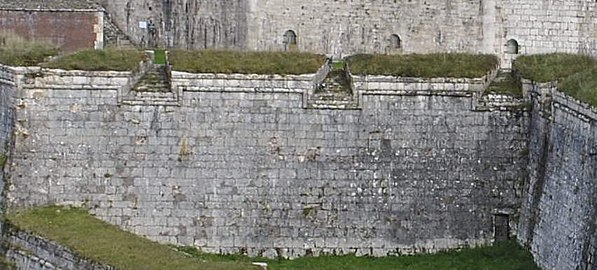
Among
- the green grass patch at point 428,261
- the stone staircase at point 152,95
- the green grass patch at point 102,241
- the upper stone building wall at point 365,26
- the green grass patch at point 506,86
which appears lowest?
the green grass patch at point 428,261

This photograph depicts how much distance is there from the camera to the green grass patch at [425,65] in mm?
21859

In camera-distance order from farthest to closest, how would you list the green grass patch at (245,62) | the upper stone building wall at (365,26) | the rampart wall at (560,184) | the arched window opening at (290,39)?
the arched window opening at (290,39)
the upper stone building wall at (365,26)
the green grass patch at (245,62)
the rampart wall at (560,184)

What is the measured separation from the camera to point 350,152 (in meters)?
21.8

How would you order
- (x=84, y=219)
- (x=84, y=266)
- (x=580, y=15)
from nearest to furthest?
1. (x=84, y=266)
2. (x=84, y=219)
3. (x=580, y=15)

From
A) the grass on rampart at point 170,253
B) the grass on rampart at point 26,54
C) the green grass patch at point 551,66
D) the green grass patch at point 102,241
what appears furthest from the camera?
the grass on rampart at point 26,54

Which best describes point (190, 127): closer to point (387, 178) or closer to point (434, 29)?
point (387, 178)

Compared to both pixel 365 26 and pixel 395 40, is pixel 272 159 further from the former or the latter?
pixel 395 40

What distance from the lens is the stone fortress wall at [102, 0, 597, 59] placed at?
34.8 meters

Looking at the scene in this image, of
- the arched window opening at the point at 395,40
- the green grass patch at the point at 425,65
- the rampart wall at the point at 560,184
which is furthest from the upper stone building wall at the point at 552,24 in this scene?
the rampart wall at the point at 560,184

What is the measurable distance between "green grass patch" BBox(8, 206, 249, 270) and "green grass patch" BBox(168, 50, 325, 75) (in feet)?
10.1

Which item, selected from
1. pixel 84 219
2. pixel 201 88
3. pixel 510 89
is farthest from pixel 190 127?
pixel 510 89

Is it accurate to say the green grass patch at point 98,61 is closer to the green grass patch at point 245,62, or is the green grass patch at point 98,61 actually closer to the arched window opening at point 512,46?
the green grass patch at point 245,62

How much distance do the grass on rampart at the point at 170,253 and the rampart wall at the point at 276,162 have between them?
281 mm

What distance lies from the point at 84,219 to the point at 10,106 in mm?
2445
